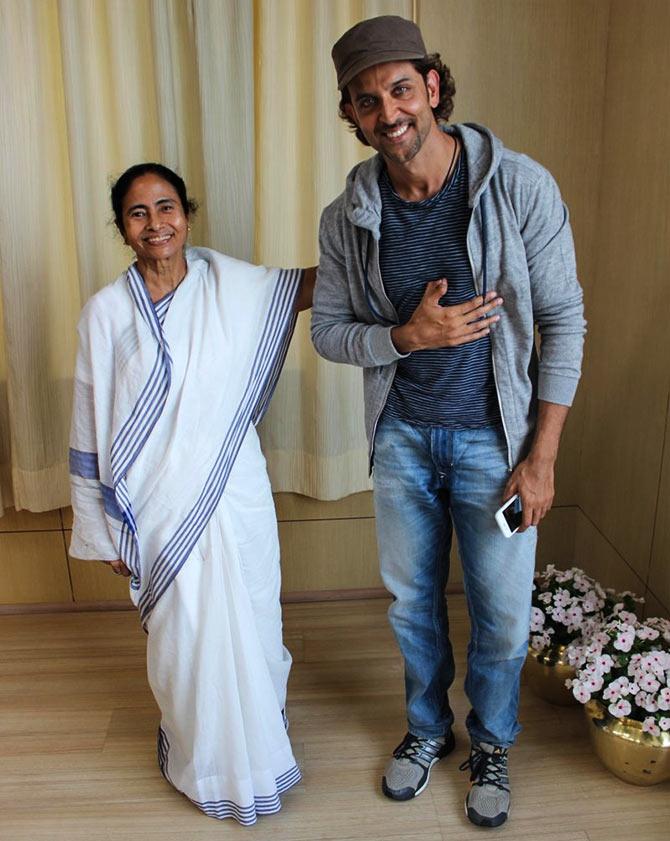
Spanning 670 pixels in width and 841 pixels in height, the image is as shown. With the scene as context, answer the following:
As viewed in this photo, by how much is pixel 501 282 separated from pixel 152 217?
0.73 meters

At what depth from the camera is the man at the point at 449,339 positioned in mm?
1409

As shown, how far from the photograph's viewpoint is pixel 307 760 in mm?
1947

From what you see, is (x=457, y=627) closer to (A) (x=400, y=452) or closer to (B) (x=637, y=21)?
(A) (x=400, y=452)

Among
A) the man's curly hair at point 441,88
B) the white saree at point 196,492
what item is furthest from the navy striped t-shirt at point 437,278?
the white saree at point 196,492

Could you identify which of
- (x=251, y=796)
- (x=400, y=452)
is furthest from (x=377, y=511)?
(x=251, y=796)

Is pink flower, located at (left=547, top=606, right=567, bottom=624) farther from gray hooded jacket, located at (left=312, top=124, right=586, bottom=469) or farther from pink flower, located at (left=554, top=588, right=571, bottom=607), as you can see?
gray hooded jacket, located at (left=312, top=124, right=586, bottom=469)

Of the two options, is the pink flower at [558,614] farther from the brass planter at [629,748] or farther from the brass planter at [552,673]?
the brass planter at [629,748]

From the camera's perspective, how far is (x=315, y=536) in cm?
262

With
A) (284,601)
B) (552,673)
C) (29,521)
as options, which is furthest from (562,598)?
(29,521)

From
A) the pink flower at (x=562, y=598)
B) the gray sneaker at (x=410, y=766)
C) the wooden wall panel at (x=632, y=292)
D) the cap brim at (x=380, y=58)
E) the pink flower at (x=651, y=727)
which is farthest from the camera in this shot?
the pink flower at (x=562, y=598)

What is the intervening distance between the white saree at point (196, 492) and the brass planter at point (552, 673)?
0.69 metres

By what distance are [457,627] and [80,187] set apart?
66.4 inches

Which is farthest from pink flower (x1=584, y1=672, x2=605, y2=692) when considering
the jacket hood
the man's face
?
the man's face

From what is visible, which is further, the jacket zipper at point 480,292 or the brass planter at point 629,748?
the brass planter at point 629,748
